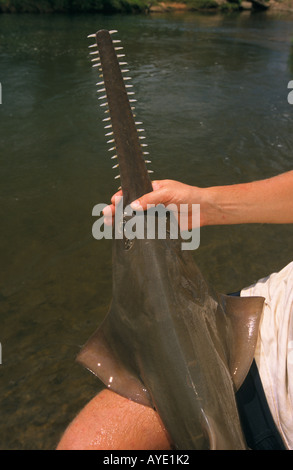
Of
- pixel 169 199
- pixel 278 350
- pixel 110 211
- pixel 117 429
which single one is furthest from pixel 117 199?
pixel 117 429

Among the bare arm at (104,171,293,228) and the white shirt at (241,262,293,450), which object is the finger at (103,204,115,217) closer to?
the bare arm at (104,171,293,228)

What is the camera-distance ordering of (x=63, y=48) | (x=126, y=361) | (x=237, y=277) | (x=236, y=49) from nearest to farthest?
(x=126, y=361) → (x=237, y=277) → (x=63, y=48) → (x=236, y=49)

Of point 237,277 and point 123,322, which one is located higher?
point 123,322

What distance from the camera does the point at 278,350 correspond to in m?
1.83

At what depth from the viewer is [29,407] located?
2.78 m

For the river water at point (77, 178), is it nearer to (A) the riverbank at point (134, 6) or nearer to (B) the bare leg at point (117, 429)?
(B) the bare leg at point (117, 429)

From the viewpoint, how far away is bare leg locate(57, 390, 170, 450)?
199 cm

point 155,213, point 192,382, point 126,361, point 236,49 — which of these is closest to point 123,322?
point 126,361

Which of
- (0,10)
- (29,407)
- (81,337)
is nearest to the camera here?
(29,407)

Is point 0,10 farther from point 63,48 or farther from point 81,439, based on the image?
point 81,439

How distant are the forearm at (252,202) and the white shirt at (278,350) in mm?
361

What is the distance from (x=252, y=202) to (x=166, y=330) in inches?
39.5

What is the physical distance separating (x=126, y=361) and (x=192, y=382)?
42 cm

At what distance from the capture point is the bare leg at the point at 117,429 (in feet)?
6.52
